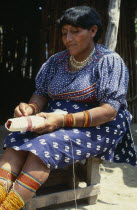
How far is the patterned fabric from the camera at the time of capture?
93.4 inches

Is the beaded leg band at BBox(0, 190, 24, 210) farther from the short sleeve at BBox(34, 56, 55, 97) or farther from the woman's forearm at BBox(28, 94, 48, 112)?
the short sleeve at BBox(34, 56, 55, 97)

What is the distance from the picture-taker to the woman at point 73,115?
2.31 metres

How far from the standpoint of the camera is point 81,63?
2.76m

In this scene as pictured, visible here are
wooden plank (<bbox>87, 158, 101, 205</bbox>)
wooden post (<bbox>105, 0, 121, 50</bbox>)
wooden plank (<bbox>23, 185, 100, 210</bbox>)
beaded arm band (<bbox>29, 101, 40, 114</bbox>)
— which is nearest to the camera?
wooden plank (<bbox>23, 185, 100, 210</bbox>)

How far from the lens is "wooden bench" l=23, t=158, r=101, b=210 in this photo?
2.71 metres

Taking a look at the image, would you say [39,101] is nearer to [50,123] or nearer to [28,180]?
[50,123]

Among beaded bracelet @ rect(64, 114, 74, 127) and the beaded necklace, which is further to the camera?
the beaded necklace

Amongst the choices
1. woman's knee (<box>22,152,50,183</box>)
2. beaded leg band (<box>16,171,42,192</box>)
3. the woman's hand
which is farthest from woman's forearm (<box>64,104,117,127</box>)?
beaded leg band (<box>16,171,42,192</box>)

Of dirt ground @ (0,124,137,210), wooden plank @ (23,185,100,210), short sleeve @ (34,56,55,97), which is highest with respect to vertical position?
short sleeve @ (34,56,55,97)

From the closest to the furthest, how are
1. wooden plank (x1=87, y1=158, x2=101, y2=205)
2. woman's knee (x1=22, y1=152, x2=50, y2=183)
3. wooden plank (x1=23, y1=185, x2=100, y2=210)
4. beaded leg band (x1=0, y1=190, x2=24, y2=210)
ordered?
beaded leg band (x1=0, y1=190, x2=24, y2=210)
woman's knee (x1=22, y1=152, x2=50, y2=183)
wooden plank (x1=23, y1=185, x2=100, y2=210)
wooden plank (x1=87, y1=158, x2=101, y2=205)

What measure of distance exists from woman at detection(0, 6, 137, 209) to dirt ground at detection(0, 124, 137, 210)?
0.45 m

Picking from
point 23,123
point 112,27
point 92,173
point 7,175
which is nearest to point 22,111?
point 23,123

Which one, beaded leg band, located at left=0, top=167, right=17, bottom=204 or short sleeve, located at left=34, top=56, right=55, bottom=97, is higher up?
short sleeve, located at left=34, top=56, right=55, bottom=97

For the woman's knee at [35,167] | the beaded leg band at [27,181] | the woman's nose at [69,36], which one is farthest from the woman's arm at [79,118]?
the woman's nose at [69,36]
